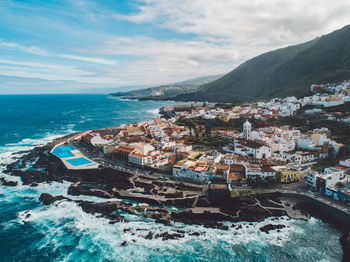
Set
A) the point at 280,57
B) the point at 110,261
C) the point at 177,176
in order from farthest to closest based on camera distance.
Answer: the point at 280,57, the point at 177,176, the point at 110,261

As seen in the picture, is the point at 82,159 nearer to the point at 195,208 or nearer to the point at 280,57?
the point at 195,208

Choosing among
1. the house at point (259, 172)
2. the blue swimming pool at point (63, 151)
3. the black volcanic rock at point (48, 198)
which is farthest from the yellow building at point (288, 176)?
the blue swimming pool at point (63, 151)

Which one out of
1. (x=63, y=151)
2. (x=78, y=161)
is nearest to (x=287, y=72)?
(x=63, y=151)

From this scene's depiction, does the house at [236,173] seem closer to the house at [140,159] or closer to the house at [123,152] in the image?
the house at [140,159]

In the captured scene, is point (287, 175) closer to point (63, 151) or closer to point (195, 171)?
point (195, 171)

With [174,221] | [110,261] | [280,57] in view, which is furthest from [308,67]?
[110,261]
